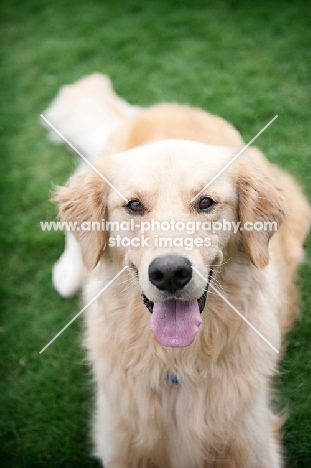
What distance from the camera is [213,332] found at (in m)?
2.40

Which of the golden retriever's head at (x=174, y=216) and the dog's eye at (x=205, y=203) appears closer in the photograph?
the golden retriever's head at (x=174, y=216)

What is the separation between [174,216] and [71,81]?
378 cm

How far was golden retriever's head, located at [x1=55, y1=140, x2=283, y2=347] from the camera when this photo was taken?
2014 millimetres

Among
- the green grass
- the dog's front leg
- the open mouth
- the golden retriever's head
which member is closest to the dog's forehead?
the golden retriever's head

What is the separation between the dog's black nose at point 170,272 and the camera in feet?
6.26

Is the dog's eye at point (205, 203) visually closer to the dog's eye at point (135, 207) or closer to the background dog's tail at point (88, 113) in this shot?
the dog's eye at point (135, 207)

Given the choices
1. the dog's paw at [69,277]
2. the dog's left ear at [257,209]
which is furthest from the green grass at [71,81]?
the dog's left ear at [257,209]

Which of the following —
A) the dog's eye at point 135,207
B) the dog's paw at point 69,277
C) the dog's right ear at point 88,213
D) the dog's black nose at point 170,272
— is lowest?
the dog's paw at point 69,277

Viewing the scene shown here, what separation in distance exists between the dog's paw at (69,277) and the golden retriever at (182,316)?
107cm

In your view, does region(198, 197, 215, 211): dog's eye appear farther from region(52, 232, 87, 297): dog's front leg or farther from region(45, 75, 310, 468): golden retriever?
region(52, 232, 87, 297): dog's front leg

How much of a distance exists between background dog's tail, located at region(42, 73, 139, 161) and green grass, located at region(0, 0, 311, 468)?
0.45m

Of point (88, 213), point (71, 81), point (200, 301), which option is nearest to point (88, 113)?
point (71, 81)

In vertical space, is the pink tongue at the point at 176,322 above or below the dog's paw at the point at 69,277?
above

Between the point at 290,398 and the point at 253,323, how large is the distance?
1024mm
